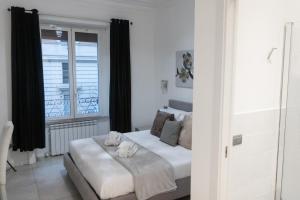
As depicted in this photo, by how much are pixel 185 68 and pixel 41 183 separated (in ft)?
9.40

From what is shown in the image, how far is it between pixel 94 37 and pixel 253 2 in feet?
11.4

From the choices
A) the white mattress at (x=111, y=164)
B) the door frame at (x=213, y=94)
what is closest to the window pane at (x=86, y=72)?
the white mattress at (x=111, y=164)

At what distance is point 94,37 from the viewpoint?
467 cm

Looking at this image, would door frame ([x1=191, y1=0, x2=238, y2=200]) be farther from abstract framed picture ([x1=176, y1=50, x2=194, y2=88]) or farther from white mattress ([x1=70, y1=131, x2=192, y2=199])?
abstract framed picture ([x1=176, y1=50, x2=194, y2=88])

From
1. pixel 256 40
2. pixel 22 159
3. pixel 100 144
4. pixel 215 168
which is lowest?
pixel 22 159

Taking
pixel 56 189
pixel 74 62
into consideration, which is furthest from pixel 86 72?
pixel 56 189

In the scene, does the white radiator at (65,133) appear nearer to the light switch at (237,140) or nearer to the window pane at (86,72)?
the window pane at (86,72)

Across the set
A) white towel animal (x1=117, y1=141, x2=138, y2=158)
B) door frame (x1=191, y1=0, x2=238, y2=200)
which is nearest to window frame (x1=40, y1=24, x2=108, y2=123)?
white towel animal (x1=117, y1=141, x2=138, y2=158)

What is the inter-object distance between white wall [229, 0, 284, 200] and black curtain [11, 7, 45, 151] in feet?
10.8

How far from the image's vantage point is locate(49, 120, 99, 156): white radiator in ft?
14.3

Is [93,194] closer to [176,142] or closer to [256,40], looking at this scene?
[176,142]

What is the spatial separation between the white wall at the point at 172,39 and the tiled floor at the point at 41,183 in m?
2.36

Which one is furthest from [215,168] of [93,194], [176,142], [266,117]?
[176,142]

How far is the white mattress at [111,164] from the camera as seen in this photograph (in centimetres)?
242
